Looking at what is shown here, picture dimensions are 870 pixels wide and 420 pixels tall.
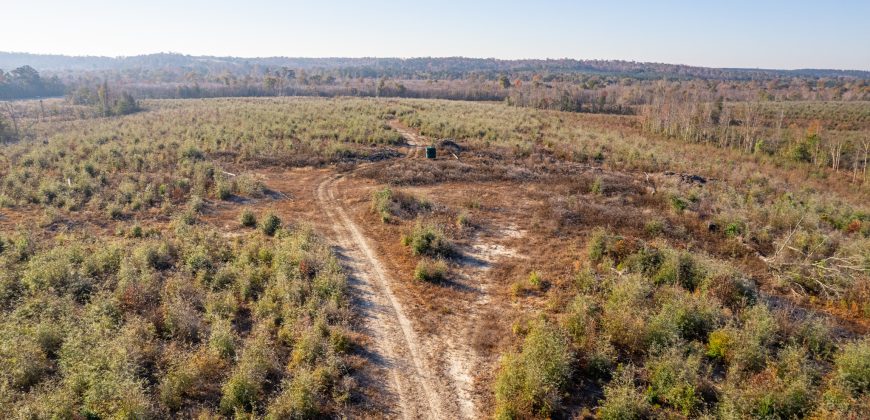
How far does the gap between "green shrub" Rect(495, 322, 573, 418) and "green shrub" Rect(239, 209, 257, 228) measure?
12.3 m

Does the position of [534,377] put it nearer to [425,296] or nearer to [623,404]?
[623,404]

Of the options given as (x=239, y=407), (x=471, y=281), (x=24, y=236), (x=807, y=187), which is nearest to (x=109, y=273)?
(x=24, y=236)

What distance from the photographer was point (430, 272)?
13203 mm

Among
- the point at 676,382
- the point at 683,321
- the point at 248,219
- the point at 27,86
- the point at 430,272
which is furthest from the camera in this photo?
the point at 27,86

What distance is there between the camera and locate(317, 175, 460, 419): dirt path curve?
27.5 ft

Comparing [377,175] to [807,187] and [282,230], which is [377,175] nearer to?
[282,230]

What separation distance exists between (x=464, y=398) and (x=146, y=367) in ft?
20.7

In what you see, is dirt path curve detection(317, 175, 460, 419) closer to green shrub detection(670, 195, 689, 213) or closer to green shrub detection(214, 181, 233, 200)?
green shrub detection(214, 181, 233, 200)

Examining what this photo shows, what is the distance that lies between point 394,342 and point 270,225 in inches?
337

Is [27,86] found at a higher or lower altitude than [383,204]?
higher

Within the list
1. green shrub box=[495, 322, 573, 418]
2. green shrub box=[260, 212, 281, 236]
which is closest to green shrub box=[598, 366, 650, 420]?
green shrub box=[495, 322, 573, 418]

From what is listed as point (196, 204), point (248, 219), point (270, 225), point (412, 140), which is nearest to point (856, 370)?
point (270, 225)

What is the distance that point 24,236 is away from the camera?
1482cm

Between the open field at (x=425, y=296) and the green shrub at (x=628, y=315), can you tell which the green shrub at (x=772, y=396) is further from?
the green shrub at (x=628, y=315)
